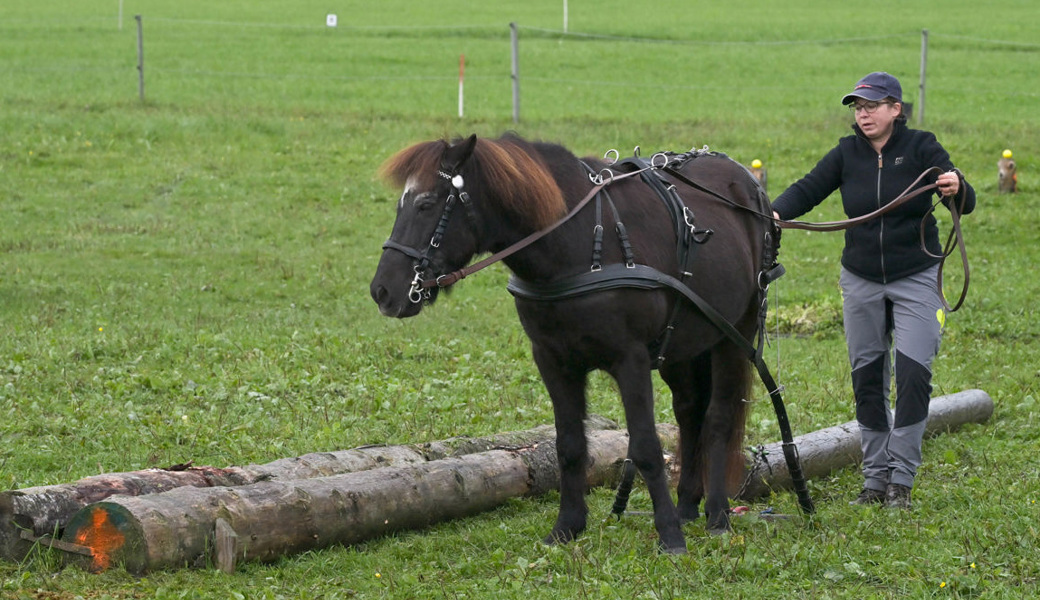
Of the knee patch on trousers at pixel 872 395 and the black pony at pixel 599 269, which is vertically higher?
the black pony at pixel 599 269

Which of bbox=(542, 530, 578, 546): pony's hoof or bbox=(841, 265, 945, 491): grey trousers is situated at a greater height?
bbox=(841, 265, 945, 491): grey trousers

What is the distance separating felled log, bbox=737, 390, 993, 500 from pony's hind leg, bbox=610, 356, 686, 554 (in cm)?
119

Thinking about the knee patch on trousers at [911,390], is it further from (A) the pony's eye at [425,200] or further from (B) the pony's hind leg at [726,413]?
(A) the pony's eye at [425,200]

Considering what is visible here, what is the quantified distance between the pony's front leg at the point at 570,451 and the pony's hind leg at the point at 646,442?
0.32 metres

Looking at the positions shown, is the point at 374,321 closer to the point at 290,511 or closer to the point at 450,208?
the point at 290,511

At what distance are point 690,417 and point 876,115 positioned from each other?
1874mm

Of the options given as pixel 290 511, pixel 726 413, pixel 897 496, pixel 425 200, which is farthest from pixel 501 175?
pixel 897 496

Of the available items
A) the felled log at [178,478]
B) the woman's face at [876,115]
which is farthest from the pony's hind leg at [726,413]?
the woman's face at [876,115]

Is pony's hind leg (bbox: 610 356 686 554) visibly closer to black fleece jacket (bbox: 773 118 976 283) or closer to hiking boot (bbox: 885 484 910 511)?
hiking boot (bbox: 885 484 910 511)

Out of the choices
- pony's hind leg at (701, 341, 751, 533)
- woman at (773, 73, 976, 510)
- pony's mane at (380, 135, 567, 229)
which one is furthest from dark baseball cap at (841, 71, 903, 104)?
pony's mane at (380, 135, 567, 229)

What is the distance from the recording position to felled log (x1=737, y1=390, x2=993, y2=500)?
7305 mm

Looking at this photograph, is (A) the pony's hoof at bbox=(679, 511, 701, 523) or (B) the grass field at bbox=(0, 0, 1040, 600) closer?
(B) the grass field at bbox=(0, 0, 1040, 600)

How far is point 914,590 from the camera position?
5.29 metres

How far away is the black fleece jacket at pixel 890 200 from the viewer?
674 cm
